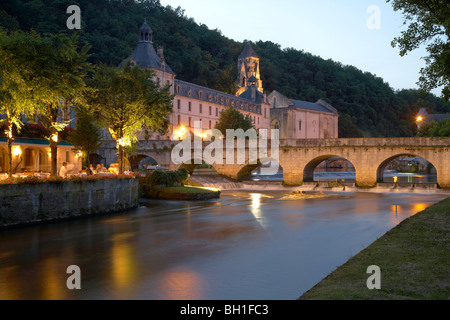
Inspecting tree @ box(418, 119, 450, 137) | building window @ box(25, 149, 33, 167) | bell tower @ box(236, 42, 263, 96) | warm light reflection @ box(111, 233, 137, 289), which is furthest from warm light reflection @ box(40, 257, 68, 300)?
bell tower @ box(236, 42, 263, 96)

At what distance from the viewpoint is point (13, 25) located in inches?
2950

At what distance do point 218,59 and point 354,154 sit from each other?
323 feet

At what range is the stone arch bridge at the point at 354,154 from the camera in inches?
Result: 1837

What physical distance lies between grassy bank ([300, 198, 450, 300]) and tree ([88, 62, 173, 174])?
23134mm

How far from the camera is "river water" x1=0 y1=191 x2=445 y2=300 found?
12.5 m

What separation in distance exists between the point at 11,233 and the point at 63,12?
8435cm

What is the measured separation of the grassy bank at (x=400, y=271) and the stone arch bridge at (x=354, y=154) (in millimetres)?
33585

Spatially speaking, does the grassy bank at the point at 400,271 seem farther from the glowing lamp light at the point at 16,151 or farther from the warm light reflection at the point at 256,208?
the glowing lamp light at the point at 16,151

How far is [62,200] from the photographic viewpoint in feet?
81.6

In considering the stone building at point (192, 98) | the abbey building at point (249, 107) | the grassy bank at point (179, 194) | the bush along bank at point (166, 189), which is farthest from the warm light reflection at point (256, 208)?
the abbey building at point (249, 107)

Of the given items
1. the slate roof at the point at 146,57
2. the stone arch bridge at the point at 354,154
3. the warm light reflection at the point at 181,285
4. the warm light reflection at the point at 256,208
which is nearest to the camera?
the warm light reflection at the point at 181,285

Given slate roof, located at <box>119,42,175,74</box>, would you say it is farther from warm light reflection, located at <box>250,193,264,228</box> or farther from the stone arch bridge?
warm light reflection, located at <box>250,193,264,228</box>
